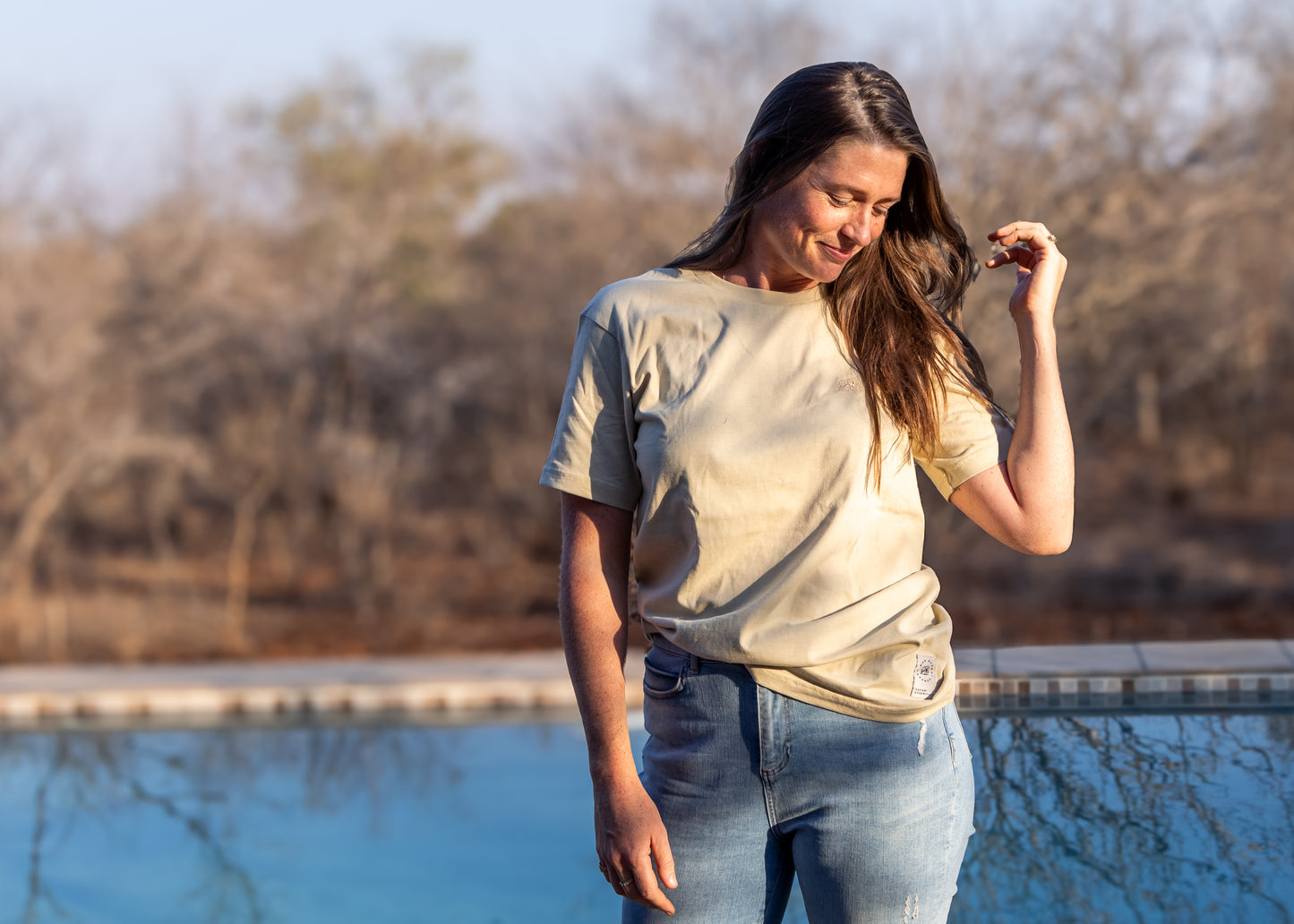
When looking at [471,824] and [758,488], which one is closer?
[758,488]

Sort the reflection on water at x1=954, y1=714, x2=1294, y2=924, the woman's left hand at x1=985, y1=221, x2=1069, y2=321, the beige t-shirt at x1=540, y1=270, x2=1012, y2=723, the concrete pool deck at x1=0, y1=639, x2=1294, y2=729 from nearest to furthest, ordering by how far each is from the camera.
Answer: the beige t-shirt at x1=540, y1=270, x2=1012, y2=723
the woman's left hand at x1=985, y1=221, x2=1069, y2=321
the reflection on water at x1=954, y1=714, x2=1294, y2=924
the concrete pool deck at x1=0, y1=639, x2=1294, y2=729

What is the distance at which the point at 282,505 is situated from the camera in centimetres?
1200

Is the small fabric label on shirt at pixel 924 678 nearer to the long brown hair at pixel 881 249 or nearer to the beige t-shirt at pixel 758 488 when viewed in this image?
the beige t-shirt at pixel 758 488

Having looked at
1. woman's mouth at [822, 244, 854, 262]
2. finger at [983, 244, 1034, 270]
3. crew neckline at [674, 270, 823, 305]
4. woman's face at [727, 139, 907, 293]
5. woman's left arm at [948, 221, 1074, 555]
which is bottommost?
woman's left arm at [948, 221, 1074, 555]

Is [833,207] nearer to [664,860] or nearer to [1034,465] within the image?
[1034,465]

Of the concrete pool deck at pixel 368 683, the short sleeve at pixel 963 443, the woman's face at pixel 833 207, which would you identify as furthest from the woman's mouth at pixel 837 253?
the concrete pool deck at pixel 368 683

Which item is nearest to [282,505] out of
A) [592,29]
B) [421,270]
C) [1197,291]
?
[421,270]

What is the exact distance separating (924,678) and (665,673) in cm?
21

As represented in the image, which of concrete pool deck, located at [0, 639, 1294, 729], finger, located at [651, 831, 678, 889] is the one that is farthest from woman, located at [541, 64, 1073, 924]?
concrete pool deck, located at [0, 639, 1294, 729]

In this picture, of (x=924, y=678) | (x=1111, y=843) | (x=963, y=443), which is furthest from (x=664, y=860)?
(x=1111, y=843)

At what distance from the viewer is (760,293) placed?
107cm

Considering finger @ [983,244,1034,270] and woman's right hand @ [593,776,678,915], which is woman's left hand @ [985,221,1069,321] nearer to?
finger @ [983,244,1034,270]

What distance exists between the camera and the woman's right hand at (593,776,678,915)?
1.00 m

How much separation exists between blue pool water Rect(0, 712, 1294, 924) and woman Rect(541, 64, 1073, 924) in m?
1.52
